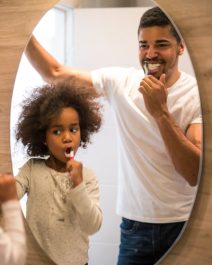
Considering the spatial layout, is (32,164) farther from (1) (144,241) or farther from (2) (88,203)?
(1) (144,241)

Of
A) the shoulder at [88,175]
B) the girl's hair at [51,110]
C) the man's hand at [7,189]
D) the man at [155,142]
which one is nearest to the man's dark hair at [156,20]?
the man at [155,142]

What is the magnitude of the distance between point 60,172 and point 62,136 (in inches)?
3.9

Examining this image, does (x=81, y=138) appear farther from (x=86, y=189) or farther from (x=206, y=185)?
(x=206, y=185)

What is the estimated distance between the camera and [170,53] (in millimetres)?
1028

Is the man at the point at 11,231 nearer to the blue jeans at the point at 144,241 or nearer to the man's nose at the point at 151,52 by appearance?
the blue jeans at the point at 144,241

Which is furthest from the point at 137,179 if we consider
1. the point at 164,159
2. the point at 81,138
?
the point at 81,138

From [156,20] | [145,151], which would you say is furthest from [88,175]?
[156,20]

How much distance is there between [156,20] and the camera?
104 centimetres

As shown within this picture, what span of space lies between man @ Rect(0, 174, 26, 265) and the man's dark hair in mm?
539

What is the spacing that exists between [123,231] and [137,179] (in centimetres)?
13

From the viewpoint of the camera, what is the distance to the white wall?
108 centimetres

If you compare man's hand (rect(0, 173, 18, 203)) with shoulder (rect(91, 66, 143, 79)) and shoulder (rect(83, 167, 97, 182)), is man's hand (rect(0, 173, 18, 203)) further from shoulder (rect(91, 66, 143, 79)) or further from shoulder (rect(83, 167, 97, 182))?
shoulder (rect(91, 66, 143, 79))

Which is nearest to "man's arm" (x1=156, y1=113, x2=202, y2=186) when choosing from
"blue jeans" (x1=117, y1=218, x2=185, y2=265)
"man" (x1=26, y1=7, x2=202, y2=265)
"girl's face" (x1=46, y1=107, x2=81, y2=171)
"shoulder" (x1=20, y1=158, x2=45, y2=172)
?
"man" (x1=26, y1=7, x2=202, y2=265)

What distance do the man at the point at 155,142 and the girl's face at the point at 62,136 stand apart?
0.39 feet
